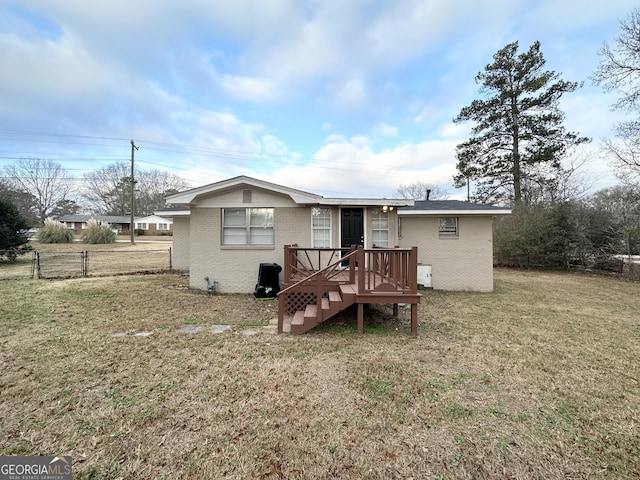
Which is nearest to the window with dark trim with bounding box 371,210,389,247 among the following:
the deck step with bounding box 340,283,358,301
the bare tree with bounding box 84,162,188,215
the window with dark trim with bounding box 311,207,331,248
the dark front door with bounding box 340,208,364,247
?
the dark front door with bounding box 340,208,364,247

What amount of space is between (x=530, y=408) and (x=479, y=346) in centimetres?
177

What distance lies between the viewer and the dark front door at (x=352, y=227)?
835 centimetres

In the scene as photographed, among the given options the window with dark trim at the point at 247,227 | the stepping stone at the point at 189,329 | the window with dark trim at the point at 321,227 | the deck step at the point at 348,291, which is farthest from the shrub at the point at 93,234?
the deck step at the point at 348,291

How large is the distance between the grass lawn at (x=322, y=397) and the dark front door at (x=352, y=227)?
2.98m

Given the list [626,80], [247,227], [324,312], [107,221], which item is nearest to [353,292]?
[324,312]

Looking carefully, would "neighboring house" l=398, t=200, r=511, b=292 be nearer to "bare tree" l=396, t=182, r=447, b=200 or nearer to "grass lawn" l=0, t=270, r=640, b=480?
"grass lawn" l=0, t=270, r=640, b=480

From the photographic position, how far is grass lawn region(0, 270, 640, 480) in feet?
6.97

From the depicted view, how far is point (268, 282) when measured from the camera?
25.7 feet

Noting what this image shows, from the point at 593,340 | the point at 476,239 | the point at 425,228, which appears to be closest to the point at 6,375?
the point at 593,340

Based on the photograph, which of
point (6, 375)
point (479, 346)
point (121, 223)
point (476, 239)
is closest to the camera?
point (6, 375)

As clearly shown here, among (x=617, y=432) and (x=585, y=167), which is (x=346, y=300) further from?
(x=585, y=167)

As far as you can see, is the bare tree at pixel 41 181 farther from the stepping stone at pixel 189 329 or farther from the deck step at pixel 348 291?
the deck step at pixel 348 291

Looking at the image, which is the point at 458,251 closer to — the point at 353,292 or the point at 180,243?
the point at 353,292

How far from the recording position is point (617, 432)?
2.47 m
